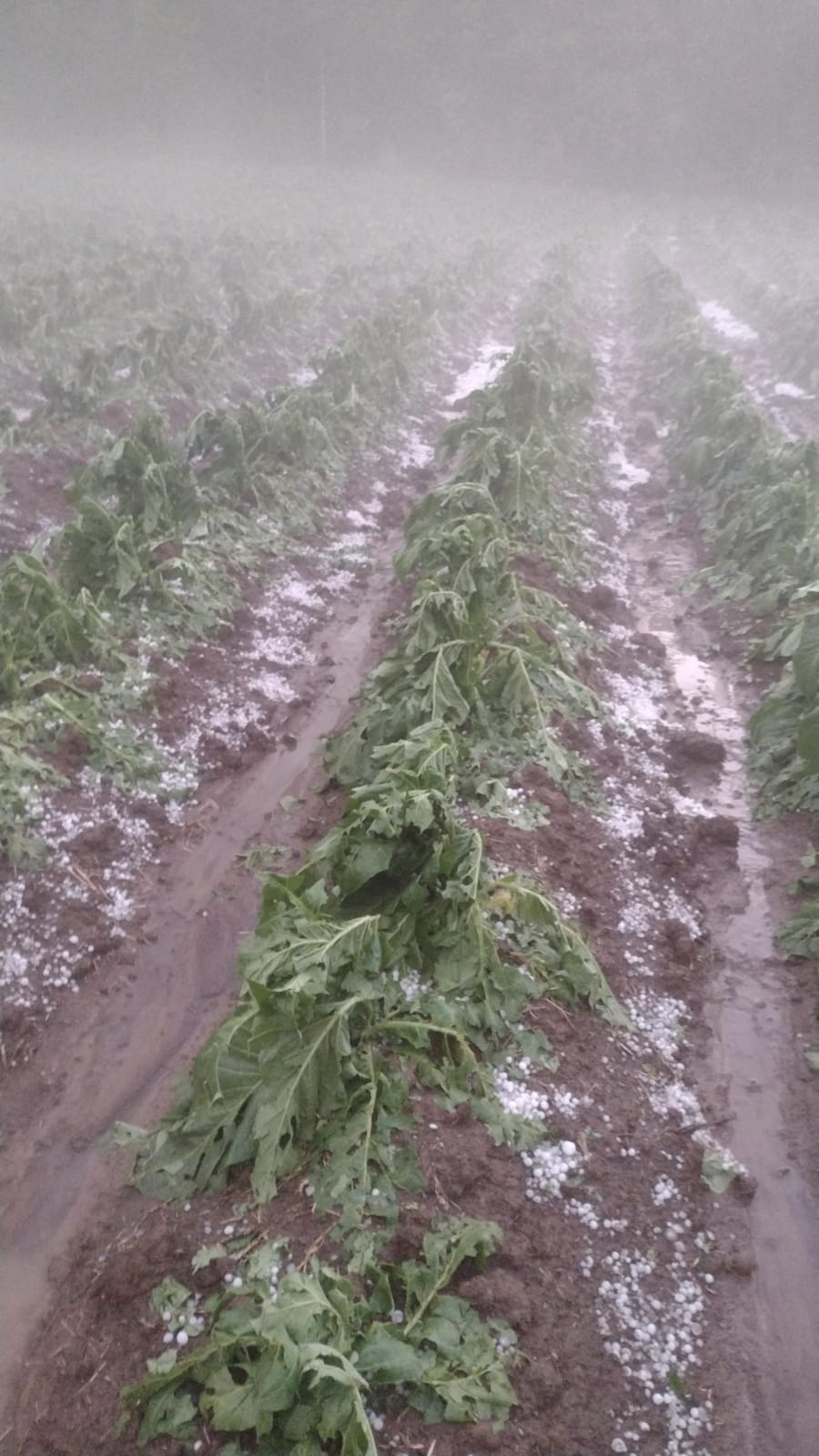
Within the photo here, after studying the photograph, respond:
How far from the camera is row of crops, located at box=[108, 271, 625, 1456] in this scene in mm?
3000

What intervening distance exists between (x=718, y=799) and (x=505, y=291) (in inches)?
974

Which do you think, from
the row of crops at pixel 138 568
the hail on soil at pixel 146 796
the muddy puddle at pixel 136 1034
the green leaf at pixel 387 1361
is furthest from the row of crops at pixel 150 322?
the green leaf at pixel 387 1361

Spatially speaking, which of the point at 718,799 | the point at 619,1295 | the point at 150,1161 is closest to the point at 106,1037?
the point at 150,1161

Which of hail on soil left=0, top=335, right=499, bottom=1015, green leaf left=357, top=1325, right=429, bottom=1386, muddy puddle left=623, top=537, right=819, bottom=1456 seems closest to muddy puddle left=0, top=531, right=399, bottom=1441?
hail on soil left=0, top=335, right=499, bottom=1015

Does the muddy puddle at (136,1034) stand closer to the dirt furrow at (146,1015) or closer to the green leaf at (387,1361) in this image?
the dirt furrow at (146,1015)

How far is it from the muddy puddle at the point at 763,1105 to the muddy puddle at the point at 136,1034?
2.85 metres

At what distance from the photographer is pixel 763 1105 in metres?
4.63

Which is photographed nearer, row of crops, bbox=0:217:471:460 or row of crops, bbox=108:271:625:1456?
row of crops, bbox=108:271:625:1456

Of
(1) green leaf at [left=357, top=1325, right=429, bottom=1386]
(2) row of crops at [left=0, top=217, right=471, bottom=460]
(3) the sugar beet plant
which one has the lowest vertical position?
(1) green leaf at [left=357, top=1325, right=429, bottom=1386]

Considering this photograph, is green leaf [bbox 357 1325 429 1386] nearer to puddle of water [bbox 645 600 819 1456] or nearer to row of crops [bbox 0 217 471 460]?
puddle of water [bbox 645 600 819 1456]

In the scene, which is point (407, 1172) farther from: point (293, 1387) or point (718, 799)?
point (718, 799)

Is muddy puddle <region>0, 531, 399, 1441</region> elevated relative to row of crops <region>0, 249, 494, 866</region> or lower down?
lower down

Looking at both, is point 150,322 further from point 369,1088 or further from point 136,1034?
point 369,1088

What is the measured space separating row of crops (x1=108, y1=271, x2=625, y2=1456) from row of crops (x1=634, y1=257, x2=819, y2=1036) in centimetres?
170
